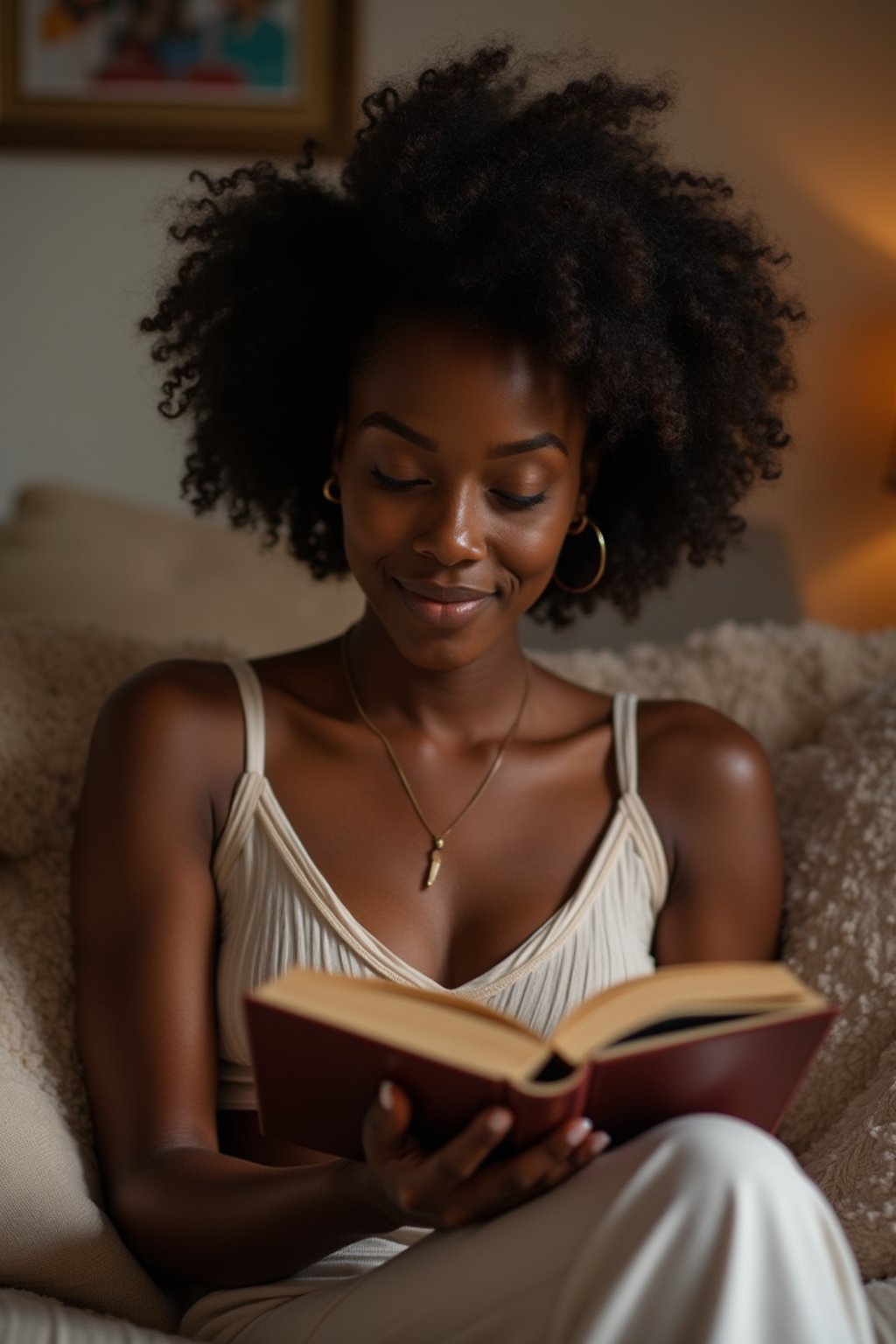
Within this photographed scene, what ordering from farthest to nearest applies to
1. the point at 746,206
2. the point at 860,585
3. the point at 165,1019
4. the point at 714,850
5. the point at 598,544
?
the point at 860,585, the point at 746,206, the point at 598,544, the point at 714,850, the point at 165,1019

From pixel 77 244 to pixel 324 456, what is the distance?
51.6 inches

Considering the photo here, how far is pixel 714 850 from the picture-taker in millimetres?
1461

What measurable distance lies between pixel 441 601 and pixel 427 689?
0.19 metres

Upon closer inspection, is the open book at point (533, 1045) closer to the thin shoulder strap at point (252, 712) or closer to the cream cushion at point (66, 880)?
the cream cushion at point (66, 880)

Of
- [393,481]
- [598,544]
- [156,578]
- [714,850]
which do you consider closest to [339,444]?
[393,481]

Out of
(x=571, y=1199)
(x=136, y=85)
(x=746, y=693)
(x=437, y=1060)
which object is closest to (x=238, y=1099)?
(x=571, y=1199)

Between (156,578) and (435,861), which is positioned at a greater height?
(156,578)

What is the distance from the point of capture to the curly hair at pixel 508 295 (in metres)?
1.27

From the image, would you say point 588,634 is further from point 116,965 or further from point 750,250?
point 116,965

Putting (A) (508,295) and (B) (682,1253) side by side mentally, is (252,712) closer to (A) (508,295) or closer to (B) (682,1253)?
(A) (508,295)

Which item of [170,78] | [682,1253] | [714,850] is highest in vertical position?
→ [170,78]

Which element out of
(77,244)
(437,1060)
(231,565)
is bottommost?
(437,1060)

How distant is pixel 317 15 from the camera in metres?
2.54

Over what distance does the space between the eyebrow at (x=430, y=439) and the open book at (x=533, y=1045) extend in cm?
54
